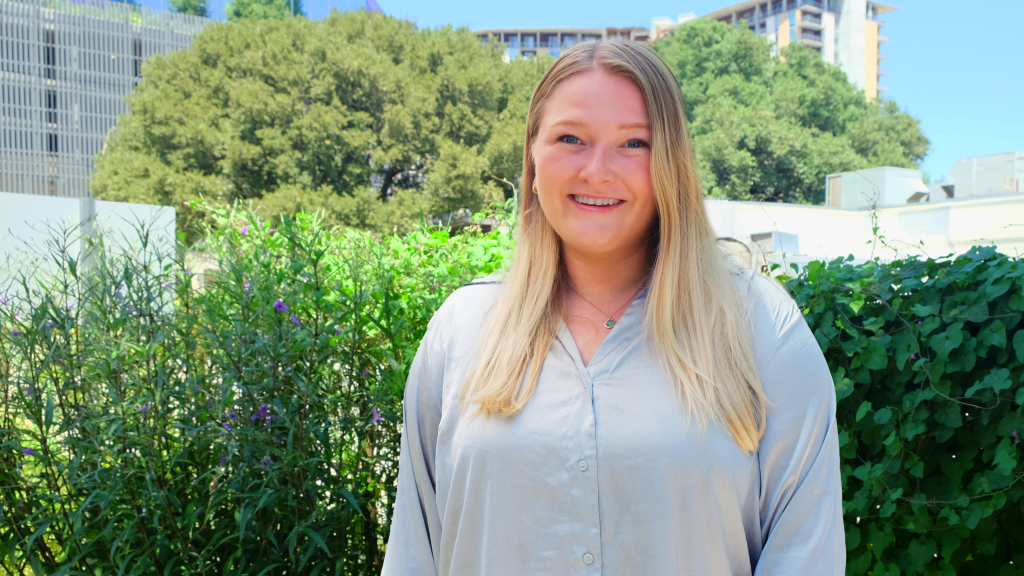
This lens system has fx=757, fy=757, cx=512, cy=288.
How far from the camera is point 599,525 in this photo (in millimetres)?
1211

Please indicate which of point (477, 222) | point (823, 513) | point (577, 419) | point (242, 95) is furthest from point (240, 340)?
point (242, 95)

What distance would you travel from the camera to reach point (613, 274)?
1.44m

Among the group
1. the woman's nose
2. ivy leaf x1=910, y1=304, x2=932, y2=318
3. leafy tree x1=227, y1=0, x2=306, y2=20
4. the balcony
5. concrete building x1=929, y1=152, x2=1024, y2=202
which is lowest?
ivy leaf x1=910, y1=304, x2=932, y2=318

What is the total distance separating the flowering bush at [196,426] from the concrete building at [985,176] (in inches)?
900

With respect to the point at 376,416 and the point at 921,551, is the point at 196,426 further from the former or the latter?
the point at 921,551

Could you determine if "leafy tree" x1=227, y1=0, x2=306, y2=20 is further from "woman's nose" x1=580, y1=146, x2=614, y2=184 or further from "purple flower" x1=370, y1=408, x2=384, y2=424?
"woman's nose" x1=580, y1=146, x2=614, y2=184

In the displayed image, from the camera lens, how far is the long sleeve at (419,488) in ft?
4.74

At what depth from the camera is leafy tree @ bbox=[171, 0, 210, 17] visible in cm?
5922

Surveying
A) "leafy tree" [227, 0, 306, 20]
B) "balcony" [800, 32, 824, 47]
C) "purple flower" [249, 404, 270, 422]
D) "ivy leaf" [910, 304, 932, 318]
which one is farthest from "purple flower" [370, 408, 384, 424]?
"balcony" [800, 32, 824, 47]

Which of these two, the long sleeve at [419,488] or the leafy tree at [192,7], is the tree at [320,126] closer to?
the long sleeve at [419,488]

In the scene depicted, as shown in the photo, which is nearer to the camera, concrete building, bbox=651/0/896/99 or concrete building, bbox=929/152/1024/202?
concrete building, bbox=929/152/1024/202

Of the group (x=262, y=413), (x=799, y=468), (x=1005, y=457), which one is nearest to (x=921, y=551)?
(x=1005, y=457)

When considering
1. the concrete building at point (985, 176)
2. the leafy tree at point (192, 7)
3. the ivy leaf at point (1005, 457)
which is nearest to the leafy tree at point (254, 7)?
the leafy tree at point (192, 7)

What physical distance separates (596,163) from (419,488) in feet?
2.30
